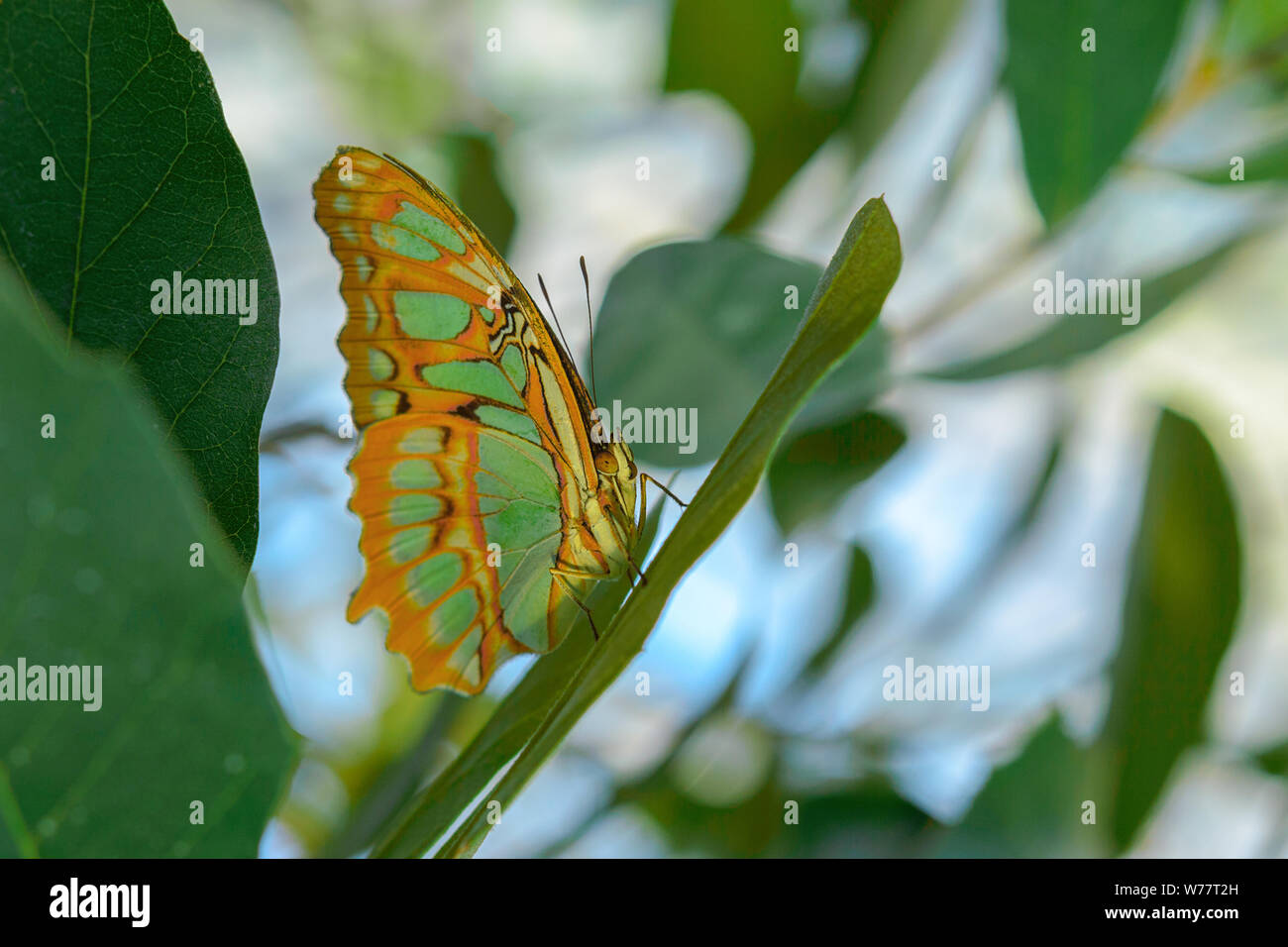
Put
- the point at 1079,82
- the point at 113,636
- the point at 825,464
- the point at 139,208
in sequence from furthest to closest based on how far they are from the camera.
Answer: the point at 825,464 < the point at 1079,82 < the point at 139,208 < the point at 113,636

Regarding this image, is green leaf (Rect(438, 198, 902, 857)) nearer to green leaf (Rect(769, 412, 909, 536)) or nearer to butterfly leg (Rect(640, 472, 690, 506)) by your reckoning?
butterfly leg (Rect(640, 472, 690, 506))

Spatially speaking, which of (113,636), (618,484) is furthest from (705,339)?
(113,636)

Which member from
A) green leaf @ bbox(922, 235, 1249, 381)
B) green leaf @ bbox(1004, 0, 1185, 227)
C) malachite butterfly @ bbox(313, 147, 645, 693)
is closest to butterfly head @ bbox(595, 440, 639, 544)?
malachite butterfly @ bbox(313, 147, 645, 693)

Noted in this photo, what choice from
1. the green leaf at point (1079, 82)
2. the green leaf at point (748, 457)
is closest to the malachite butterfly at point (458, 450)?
the green leaf at point (748, 457)

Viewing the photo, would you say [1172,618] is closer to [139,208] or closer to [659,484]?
[659,484]

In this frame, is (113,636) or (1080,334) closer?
(113,636)
